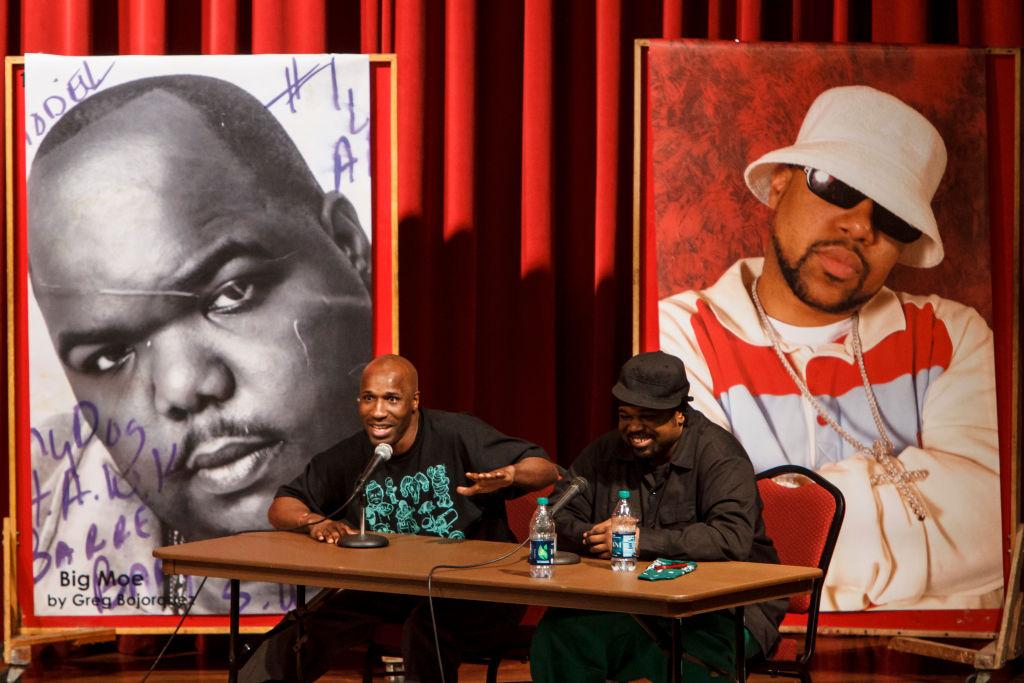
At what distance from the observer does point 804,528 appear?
12.5ft

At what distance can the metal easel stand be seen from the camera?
15.6ft

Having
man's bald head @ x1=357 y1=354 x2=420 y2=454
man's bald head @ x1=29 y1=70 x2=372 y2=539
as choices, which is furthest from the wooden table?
man's bald head @ x1=29 y1=70 x2=372 y2=539

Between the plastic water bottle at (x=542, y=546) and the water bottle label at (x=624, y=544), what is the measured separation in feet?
0.51

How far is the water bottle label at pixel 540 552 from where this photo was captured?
3350 millimetres

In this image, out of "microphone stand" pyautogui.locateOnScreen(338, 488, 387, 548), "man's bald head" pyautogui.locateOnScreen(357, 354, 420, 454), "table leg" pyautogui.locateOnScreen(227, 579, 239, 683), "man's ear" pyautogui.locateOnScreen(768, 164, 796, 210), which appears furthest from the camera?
"man's ear" pyautogui.locateOnScreen(768, 164, 796, 210)

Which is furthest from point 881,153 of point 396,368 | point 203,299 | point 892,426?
point 203,299

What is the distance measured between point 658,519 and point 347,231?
6.17ft

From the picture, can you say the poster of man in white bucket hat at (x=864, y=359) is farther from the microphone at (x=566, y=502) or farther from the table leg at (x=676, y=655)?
the table leg at (x=676, y=655)

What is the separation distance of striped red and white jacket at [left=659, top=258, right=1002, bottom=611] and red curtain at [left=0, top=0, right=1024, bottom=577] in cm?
72

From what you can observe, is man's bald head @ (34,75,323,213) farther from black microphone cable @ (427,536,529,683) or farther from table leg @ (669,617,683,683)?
table leg @ (669,617,683,683)

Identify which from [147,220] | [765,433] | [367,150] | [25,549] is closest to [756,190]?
[765,433]

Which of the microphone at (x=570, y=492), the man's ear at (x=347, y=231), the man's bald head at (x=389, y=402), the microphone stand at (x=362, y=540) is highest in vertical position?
the man's ear at (x=347, y=231)

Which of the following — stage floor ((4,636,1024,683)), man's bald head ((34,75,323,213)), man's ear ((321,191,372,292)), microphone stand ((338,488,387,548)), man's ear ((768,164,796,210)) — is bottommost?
stage floor ((4,636,1024,683))


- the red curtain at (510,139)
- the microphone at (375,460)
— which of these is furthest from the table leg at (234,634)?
the red curtain at (510,139)
